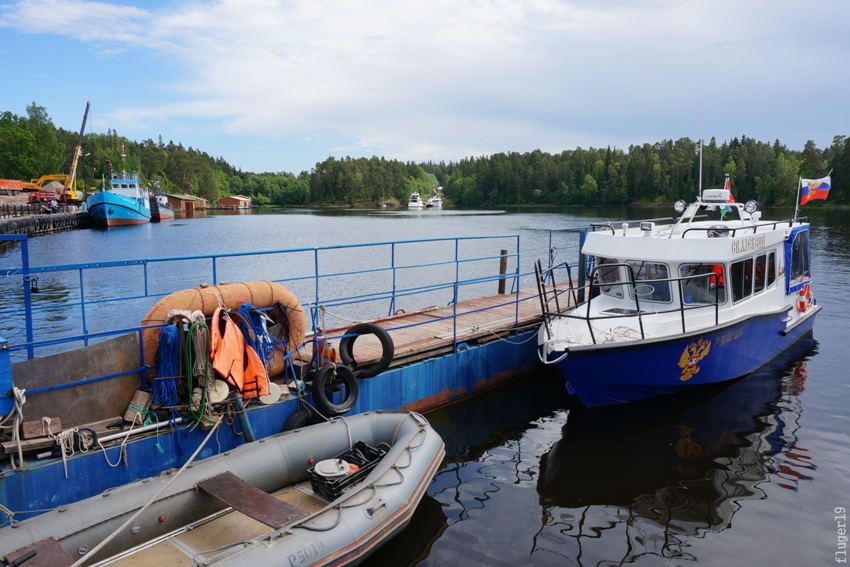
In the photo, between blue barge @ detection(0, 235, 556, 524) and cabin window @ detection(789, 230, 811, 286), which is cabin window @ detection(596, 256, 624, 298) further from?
cabin window @ detection(789, 230, 811, 286)

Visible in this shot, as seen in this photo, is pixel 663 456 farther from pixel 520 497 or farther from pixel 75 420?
pixel 75 420

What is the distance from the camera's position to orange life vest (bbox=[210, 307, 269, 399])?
726 cm

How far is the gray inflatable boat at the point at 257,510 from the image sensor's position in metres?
5.23

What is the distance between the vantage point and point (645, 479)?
8617 mm

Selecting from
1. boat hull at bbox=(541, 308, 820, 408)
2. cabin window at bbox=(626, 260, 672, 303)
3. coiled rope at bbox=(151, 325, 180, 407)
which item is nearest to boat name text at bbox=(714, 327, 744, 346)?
boat hull at bbox=(541, 308, 820, 408)

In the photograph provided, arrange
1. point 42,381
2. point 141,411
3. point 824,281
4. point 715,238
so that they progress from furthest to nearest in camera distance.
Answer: point 824,281 → point 715,238 → point 141,411 → point 42,381

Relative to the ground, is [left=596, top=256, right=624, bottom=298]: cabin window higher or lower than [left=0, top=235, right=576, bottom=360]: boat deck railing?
higher

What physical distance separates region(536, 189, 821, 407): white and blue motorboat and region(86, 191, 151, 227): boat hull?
60.6 metres

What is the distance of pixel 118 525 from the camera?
5.57 m

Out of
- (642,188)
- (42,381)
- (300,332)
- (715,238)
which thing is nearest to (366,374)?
(300,332)

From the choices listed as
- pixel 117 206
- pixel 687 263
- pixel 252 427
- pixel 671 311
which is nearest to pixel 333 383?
pixel 252 427

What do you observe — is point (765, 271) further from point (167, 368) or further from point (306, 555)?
point (167, 368)

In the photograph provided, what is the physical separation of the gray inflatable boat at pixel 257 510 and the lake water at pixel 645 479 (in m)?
0.96

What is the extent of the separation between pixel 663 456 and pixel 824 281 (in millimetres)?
20839
